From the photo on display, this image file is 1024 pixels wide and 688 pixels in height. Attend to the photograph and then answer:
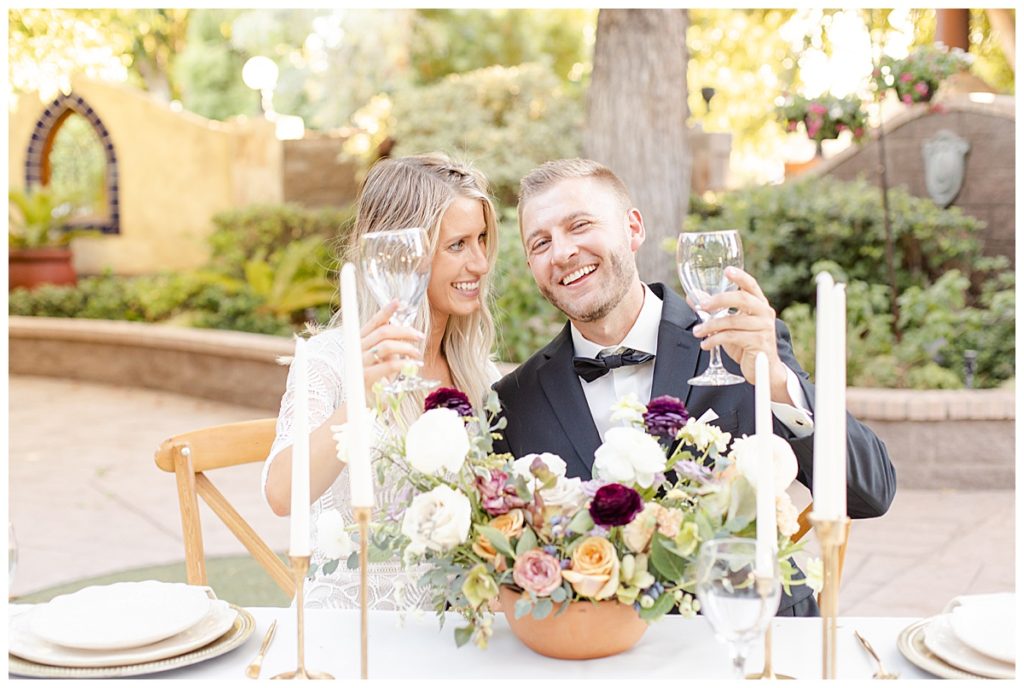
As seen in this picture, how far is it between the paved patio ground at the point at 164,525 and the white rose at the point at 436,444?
3.28m

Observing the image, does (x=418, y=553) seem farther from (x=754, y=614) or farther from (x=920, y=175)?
(x=920, y=175)

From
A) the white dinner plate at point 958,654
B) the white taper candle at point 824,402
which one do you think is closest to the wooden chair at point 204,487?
the white dinner plate at point 958,654

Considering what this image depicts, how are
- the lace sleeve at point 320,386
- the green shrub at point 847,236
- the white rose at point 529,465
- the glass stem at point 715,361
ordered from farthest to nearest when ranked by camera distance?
the green shrub at point 847,236 → the lace sleeve at point 320,386 → the glass stem at point 715,361 → the white rose at point 529,465

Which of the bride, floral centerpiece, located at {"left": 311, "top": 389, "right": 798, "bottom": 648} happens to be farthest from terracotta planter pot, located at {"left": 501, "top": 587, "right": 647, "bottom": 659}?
the bride

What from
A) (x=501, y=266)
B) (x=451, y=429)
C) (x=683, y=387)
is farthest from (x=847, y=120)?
(x=451, y=429)

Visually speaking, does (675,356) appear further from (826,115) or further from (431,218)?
(826,115)

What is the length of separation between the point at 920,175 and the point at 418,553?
9424 millimetres

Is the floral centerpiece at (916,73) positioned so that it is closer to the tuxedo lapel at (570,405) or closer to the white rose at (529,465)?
the tuxedo lapel at (570,405)

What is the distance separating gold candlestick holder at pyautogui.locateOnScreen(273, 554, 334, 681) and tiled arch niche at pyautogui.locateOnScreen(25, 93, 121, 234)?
14618 millimetres

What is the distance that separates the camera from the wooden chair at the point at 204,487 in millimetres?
2695

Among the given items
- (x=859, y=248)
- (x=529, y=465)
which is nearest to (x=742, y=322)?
(x=529, y=465)

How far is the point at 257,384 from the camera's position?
8.97m

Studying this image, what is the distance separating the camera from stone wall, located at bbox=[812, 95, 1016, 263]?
9.38 m

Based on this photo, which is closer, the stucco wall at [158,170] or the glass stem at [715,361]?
the glass stem at [715,361]
